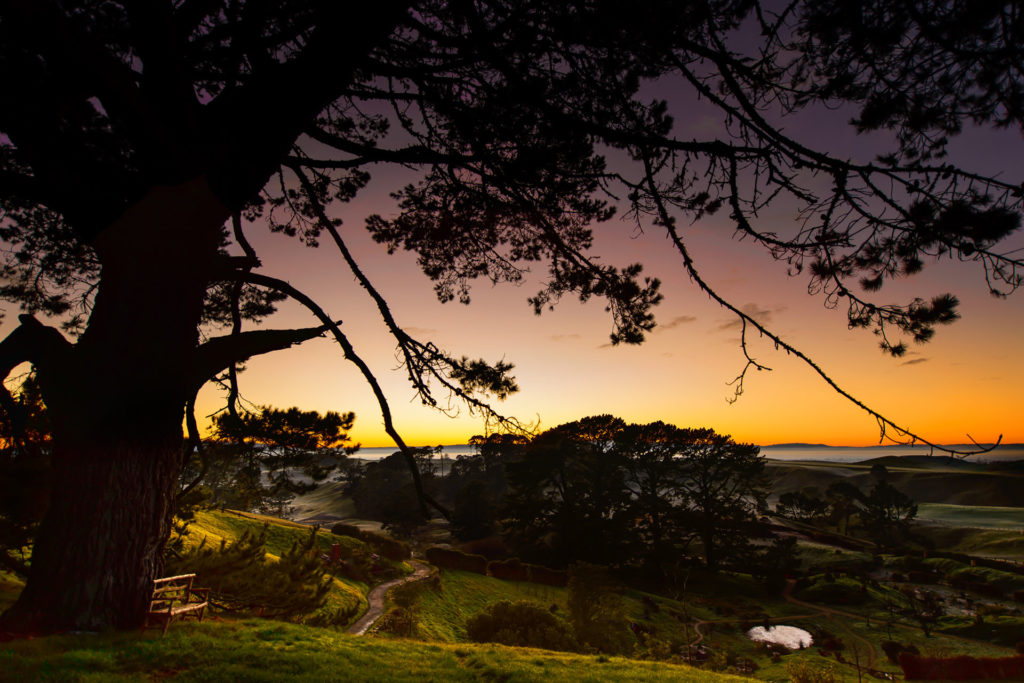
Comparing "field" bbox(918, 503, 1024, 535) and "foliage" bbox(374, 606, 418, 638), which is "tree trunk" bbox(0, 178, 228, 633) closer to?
"foliage" bbox(374, 606, 418, 638)

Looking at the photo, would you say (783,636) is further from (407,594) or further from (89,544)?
(89,544)

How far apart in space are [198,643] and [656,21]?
359 inches

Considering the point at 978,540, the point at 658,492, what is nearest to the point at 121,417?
the point at 658,492

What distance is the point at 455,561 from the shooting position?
37.9 metres

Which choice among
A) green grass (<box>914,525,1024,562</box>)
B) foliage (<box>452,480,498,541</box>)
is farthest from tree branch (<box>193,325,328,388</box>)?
green grass (<box>914,525,1024,562</box>)

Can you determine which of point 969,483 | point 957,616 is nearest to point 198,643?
point 957,616

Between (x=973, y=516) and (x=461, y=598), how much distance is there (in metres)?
125

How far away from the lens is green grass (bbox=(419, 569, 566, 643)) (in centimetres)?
2534

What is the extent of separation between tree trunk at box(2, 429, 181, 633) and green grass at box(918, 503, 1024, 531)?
411 ft

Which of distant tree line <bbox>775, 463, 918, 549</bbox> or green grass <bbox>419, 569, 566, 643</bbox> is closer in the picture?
green grass <bbox>419, 569, 566, 643</bbox>

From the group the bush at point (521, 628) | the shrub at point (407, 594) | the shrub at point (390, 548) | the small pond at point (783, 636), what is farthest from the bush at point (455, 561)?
the small pond at point (783, 636)

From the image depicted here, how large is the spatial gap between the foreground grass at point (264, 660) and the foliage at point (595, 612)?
1357 centimetres

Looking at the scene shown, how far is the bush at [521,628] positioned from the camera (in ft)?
59.0

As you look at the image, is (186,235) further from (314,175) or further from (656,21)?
(656,21)
